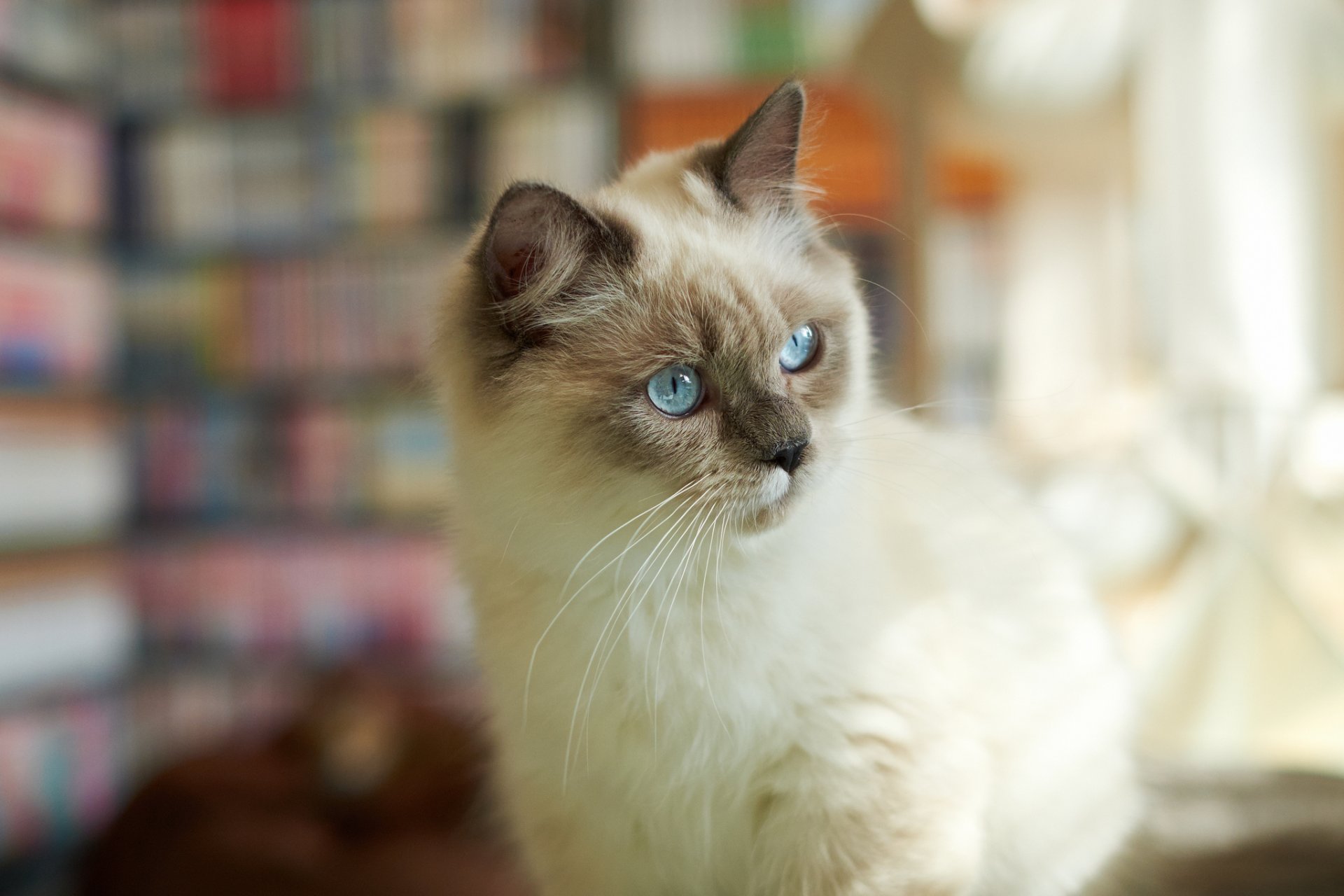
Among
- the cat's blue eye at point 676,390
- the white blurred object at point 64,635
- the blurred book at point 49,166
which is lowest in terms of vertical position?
the white blurred object at point 64,635

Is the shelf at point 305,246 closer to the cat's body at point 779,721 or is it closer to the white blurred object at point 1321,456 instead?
the white blurred object at point 1321,456

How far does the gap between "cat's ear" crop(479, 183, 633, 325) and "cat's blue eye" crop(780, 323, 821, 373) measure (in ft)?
0.52

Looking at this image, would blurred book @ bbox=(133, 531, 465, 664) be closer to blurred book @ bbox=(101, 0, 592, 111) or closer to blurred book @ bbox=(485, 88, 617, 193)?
blurred book @ bbox=(485, 88, 617, 193)

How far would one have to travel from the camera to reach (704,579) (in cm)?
85

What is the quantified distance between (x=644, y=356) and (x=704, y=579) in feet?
0.62

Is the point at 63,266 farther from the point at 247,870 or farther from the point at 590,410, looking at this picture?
the point at 590,410

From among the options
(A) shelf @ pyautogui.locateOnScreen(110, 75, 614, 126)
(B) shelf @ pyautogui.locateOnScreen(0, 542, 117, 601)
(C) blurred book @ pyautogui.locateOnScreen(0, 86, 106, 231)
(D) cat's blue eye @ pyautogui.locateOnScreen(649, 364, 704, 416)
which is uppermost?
(A) shelf @ pyautogui.locateOnScreen(110, 75, 614, 126)

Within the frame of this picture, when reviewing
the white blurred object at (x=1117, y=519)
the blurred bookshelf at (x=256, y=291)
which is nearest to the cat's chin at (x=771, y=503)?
the white blurred object at (x=1117, y=519)

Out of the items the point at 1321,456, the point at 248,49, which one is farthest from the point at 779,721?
the point at 248,49

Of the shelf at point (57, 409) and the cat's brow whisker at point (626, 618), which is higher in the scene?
the shelf at point (57, 409)

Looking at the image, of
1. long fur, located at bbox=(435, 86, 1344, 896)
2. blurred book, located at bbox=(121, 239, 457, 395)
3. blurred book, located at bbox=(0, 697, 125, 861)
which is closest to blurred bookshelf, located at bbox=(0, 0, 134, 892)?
blurred book, located at bbox=(0, 697, 125, 861)

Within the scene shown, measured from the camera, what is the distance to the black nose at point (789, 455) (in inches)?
31.9

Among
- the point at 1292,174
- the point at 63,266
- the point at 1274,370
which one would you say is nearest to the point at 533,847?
the point at 1274,370

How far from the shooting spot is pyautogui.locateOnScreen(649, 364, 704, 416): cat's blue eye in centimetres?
84
